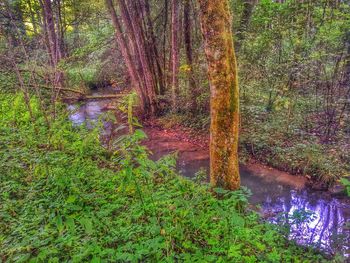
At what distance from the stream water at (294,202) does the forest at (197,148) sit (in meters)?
0.03

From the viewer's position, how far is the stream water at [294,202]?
4135mm

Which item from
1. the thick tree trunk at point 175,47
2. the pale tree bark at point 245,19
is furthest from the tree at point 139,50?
the pale tree bark at point 245,19

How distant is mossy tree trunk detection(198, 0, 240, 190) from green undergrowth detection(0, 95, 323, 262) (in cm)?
36

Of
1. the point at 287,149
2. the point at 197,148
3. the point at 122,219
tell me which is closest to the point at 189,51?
the point at 197,148

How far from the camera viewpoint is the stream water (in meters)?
4.13

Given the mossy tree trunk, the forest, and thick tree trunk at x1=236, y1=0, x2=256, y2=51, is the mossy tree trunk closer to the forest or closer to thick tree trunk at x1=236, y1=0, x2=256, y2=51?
the forest

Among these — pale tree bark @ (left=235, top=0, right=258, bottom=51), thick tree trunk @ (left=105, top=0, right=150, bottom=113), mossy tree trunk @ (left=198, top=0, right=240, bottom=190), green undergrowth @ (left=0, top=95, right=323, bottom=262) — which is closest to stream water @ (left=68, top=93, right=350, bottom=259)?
green undergrowth @ (left=0, top=95, right=323, bottom=262)

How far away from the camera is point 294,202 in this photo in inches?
215

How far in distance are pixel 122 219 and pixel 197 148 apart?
4565mm

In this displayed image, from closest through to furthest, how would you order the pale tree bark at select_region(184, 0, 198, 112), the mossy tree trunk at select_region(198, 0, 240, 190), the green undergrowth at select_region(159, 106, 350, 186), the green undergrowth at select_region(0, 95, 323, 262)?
the green undergrowth at select_region(0, 95, 323, 262)
the mossy tree trunk at select_region(198, 0, 240, 190)
the green undergrowth at select_region(159, 106, 350, 186)
the pale tree bark at select_region(184, 0, 198, 112)

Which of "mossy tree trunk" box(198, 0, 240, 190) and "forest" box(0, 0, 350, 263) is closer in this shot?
"forest" box(0, 0, 350, 263)

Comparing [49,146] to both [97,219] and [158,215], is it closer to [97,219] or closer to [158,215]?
[97,219]

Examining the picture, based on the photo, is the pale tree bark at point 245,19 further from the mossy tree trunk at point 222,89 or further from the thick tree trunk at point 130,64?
the mossy tree trunk at point 222,89

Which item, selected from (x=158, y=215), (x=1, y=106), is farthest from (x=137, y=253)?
(x=1, y=106)
